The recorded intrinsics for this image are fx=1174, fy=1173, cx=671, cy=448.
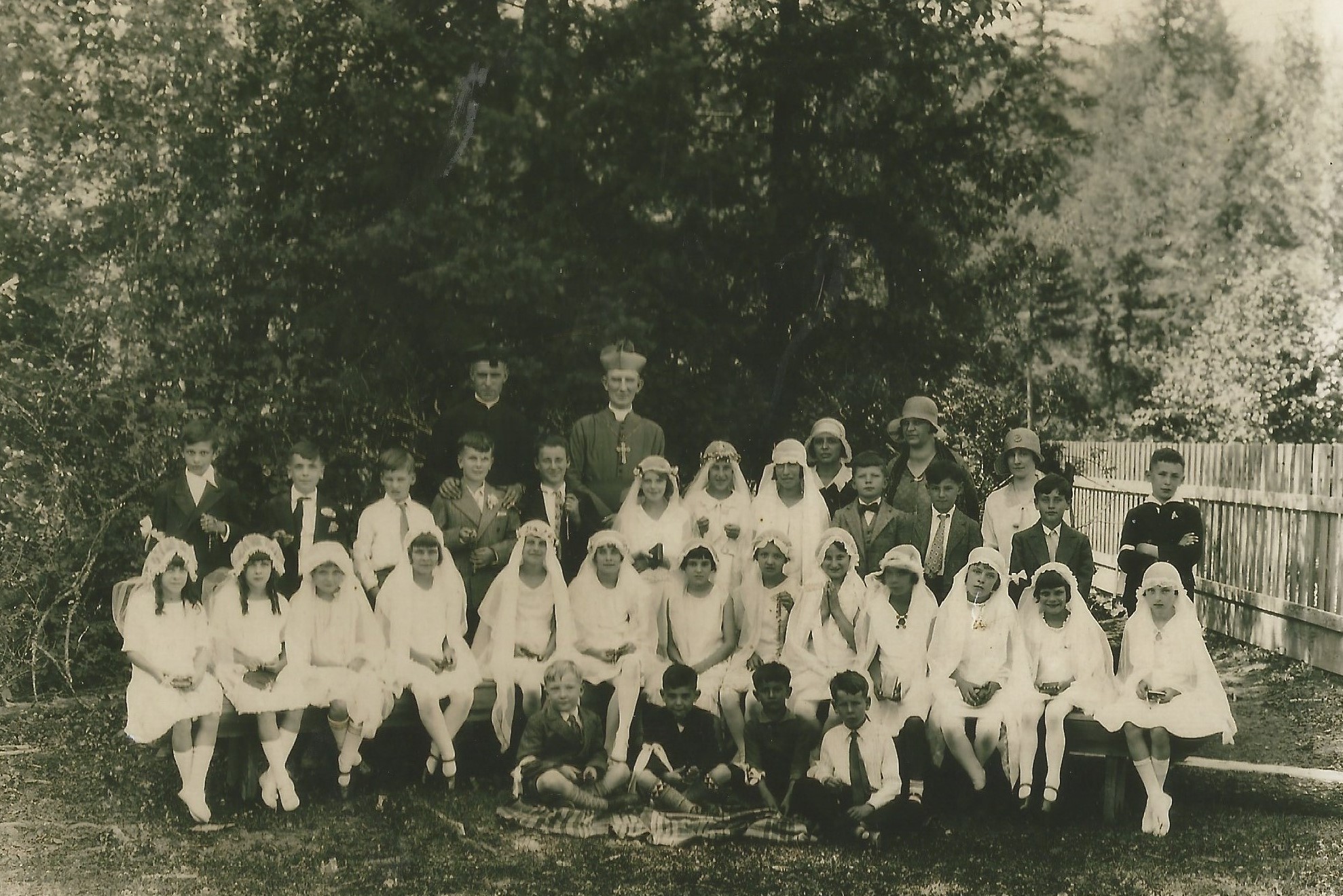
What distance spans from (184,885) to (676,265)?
2712 mm

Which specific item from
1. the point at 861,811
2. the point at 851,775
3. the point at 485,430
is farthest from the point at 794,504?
the point at 485,430

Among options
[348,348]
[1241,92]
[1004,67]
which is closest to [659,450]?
[348,348]

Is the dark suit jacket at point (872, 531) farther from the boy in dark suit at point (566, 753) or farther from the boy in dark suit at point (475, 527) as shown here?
the boy in dark suit at point (475, 527)

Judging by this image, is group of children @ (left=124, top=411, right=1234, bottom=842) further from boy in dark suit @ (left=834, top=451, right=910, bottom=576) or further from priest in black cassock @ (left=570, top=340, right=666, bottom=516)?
priest in black cassock @ (left=570, top=340, right=666, bottom=516)

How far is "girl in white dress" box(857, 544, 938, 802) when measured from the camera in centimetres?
370

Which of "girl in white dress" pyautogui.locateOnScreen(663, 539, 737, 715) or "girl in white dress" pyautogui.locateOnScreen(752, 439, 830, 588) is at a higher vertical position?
"girl in white dress" pyautogui.locateOnScreen(752, 439, 830, 588)

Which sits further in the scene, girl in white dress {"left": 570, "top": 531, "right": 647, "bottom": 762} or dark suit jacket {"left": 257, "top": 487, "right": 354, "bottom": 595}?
dark suit jacket {"left": 257, "top": 487, "right": 354, "bottom": 595}

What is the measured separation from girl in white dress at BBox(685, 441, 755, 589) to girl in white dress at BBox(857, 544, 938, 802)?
0.49 m

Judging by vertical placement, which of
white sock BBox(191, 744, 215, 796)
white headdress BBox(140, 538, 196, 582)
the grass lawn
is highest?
white headdress BBox(140, 538, 196, 582)

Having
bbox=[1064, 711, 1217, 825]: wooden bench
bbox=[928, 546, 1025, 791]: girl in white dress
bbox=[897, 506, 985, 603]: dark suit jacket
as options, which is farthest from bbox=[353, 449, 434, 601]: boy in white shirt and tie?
bbox=[1064, 711, 1217, 825]: wooden bench

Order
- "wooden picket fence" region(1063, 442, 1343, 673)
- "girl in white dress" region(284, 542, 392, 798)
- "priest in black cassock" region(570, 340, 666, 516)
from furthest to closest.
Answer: "wooden picket fence" region(1063, 442, 1343, 673), "priest in black cassock" region(570, 340, 666, 516), "girl in white dress" region(284, 542, 392, 798)

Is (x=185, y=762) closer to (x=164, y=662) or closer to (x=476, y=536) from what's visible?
(x=164, y=662)

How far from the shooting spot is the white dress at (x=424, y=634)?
3.85 m

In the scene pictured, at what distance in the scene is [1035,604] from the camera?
3.80 m
